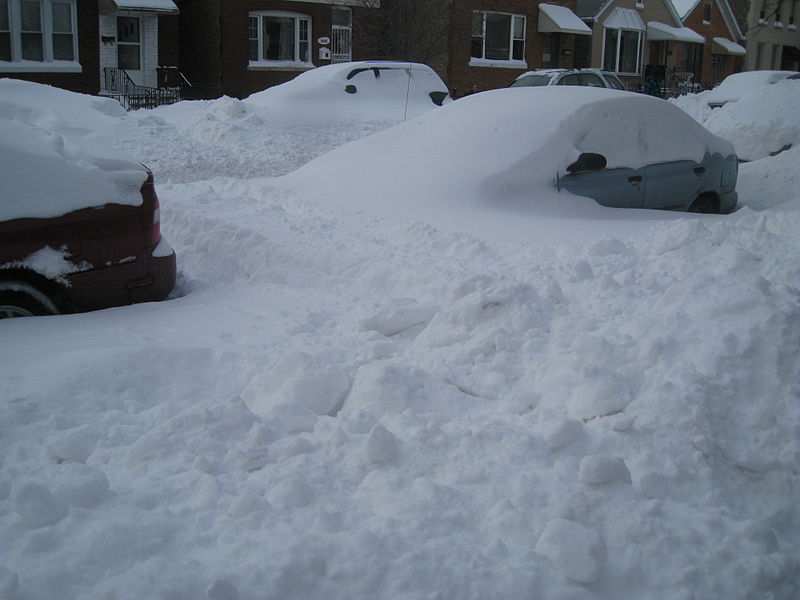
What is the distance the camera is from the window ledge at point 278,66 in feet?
95.3

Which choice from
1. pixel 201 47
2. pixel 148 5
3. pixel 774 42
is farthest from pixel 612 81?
pixel 774 42

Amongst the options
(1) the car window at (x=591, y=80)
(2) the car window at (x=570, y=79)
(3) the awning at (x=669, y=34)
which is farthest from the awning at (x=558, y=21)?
(2) the car window at (x=570, y=79)

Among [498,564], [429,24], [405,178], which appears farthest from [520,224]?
[429,24]

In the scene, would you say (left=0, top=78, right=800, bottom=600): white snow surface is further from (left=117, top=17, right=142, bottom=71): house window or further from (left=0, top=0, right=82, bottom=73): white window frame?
(left=117, top=17, right=142, bottom=71): house window

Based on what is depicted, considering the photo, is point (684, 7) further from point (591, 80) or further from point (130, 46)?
point (130, 46)

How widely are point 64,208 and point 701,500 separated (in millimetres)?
3974

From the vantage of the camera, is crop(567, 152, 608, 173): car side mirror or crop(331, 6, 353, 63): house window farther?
crop(331, 6, 353, 63): house window

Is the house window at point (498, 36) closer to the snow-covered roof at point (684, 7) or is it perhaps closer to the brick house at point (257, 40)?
the brick house at point (257, 40)

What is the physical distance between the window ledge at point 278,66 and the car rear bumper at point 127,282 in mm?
24415

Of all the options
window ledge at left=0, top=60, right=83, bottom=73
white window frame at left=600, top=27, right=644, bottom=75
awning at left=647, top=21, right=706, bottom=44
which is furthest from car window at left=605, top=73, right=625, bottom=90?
Result: awning at left=647, top=21, right=706, bottom=44

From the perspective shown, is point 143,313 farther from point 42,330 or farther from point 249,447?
point 249,447

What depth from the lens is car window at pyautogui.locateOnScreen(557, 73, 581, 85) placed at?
20.3 m

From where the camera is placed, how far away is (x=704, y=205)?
9336 mm

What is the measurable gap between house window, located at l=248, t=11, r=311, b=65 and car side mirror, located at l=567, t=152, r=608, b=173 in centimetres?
2282
